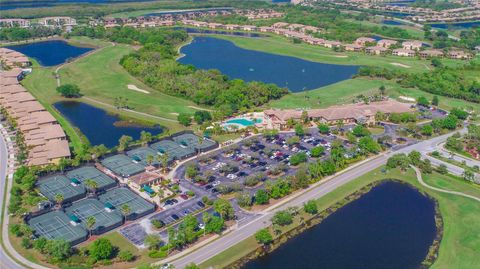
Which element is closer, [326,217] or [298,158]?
[326,217]

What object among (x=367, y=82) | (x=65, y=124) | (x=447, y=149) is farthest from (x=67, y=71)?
(x=447, y=149)

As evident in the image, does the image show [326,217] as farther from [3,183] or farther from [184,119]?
[3,183]

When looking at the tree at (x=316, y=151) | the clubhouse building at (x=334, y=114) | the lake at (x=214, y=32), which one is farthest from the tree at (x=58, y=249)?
the lake at (x=214, y=32)

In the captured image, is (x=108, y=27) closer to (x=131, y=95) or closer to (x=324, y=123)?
(x=131, y=95)

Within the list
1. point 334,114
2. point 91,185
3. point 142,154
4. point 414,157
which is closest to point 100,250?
point 91,185

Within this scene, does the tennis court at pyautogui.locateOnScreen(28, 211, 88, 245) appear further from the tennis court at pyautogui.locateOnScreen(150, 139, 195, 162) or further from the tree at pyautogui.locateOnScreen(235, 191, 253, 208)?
the tennis court at pyautogui.locateOnScreen(150, 139, 195, 162)

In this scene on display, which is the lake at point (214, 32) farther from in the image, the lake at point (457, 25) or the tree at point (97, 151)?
the tree at point (97, 151)
